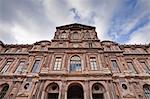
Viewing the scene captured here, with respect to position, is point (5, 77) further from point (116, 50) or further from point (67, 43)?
point (116, 50)

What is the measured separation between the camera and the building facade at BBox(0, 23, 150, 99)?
60.4 feet

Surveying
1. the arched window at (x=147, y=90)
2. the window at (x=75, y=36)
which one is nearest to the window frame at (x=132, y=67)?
the arched window at (x=147, y=90)

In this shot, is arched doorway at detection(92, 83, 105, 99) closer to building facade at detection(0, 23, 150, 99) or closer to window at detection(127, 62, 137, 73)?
building facade at detection(0, 23, 150, 99)

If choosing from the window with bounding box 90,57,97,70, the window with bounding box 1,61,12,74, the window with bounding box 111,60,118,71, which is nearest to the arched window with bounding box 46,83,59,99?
the window with bounding box 90,57,97,70

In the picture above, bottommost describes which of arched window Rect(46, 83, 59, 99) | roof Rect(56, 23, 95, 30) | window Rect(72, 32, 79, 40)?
arched window Rect(46, 83, 59, 99)

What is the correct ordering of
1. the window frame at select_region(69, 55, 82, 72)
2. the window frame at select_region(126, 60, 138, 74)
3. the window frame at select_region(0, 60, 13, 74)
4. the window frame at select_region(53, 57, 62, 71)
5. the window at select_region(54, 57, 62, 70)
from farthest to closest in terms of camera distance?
1. the window frame at select_region(126, 60, 138, 74)
2. the window frame at select_region(0, 60, 13, 74)
3. the window at select_region(54, 57, 62, 70)
4. the window frame at select_region(53, 57, 62, 71)
5. the window frame at select_region(69, 55, 82, 72)

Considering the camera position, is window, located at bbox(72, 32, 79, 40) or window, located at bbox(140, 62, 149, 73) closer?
window, located at bbox(140, 62, 149, 73)

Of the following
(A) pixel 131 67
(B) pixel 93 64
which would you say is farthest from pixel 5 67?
(A) pixel 131 67

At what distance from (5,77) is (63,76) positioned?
30.1 feet

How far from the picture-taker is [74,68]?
2089cm

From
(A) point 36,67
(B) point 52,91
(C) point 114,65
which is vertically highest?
(C) point 114,65

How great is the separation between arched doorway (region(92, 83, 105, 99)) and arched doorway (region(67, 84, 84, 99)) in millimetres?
1809

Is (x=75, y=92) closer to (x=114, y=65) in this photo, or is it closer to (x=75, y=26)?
(x=114, y=65)

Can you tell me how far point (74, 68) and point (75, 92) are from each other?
3.48 meters
